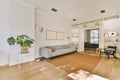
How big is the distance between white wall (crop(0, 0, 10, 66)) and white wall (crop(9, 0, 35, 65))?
0.60 feet

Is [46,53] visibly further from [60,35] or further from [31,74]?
[60,35]

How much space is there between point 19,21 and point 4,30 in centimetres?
71

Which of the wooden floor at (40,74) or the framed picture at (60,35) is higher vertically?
the framed picture at (60,35)

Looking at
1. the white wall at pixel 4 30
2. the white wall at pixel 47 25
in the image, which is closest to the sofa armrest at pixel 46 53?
the white wall at pixel 47 25

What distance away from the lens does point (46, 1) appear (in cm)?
372

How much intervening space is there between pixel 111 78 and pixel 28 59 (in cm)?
347

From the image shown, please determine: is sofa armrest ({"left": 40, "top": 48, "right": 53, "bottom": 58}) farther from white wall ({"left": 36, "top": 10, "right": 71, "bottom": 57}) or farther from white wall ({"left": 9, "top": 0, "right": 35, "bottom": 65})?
white wall ({"left": 9, "top": 0, "right": 35, "bottom": 65})

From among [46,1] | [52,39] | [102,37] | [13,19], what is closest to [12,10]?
[13,19]

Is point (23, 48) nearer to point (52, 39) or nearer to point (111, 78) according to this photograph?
point (52, 39)

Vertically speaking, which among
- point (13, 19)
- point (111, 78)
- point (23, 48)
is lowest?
point (111, 78)

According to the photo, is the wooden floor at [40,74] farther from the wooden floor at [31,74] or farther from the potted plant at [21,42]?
the potted plant at [21,42]

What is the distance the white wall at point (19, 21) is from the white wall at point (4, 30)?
0.60 feet

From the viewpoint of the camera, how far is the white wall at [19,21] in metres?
3.28

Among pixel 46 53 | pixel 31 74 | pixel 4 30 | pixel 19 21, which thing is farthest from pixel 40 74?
pixel 19 21
